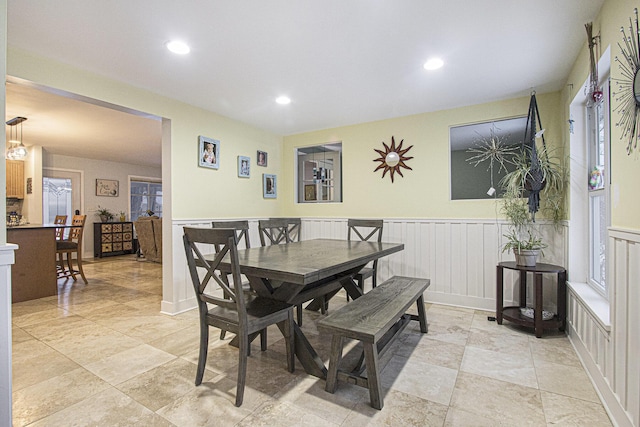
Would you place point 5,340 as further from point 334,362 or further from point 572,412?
point 572,412

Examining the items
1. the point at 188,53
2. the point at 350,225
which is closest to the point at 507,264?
the point at 350,225

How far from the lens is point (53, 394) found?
6.15ft

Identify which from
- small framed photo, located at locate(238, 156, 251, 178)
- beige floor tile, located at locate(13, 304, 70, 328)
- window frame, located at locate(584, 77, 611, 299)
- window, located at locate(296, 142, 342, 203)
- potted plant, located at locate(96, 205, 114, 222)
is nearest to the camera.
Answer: window frame, located at locate(584, 77, 611, 299)

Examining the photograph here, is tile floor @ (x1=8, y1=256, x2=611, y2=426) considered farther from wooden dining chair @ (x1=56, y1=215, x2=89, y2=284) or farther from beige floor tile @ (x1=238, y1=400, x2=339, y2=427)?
wooden dining chair @ (x1=56, y1=215, x2=89, y2=284)

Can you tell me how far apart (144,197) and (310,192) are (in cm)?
584

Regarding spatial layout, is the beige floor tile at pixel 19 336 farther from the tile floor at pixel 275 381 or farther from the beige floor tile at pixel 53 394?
the beige floor tile at pixel 53 394

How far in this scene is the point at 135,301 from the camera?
12.6ft

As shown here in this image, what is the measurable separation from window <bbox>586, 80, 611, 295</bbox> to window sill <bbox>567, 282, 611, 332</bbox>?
0.06 m

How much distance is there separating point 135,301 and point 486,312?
4.09 m

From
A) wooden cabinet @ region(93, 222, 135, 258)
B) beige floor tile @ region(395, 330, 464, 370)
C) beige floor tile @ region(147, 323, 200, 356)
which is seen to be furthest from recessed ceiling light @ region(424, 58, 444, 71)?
wooden cabinet @ region(93, 222, 135, 258)

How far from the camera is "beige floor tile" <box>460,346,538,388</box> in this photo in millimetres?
2047

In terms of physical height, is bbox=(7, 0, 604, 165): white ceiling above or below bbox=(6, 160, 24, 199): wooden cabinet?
above

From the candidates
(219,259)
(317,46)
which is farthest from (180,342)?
(317,46)

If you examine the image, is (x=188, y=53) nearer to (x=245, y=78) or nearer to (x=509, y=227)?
(x=245, y=78)
